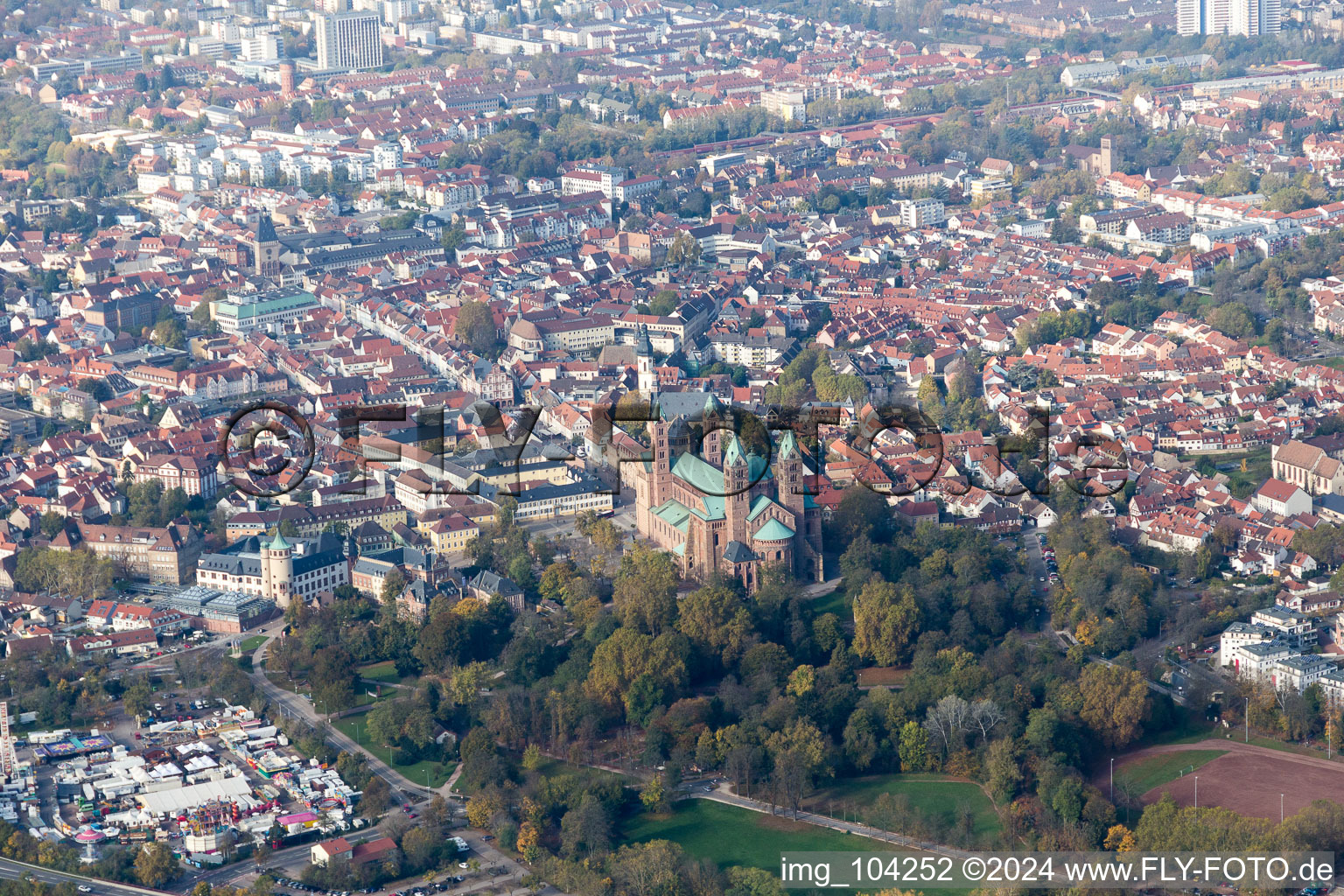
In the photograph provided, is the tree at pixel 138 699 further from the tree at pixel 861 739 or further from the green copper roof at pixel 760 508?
the tree at pixel 861 739

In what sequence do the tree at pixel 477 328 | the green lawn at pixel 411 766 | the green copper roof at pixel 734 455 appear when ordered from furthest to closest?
the tree at pixel 477 328
the green copper roof at pixel 734 455
the green lawn at pixel 411 766

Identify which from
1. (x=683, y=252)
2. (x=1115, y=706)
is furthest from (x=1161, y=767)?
(x=683, y=252)

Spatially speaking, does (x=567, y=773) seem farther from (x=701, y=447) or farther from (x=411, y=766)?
(x=701, y=447)

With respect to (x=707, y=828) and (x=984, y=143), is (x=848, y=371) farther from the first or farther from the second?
(x=984, y=143)

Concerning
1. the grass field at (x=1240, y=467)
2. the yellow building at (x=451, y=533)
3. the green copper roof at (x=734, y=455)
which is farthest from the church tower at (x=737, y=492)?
the grass field at (x=1240, y=467)

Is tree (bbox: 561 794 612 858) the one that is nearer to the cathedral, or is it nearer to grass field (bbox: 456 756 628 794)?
grass field (bbox: 456 756 628 794)

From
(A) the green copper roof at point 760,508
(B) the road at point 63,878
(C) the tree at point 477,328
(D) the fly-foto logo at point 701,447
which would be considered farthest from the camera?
(C) the tree at point 477,328

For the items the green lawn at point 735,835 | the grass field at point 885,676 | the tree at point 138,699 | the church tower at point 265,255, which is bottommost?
the green lawn at point 735,835

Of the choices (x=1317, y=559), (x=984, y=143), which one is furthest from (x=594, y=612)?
(x=984, y=143)
